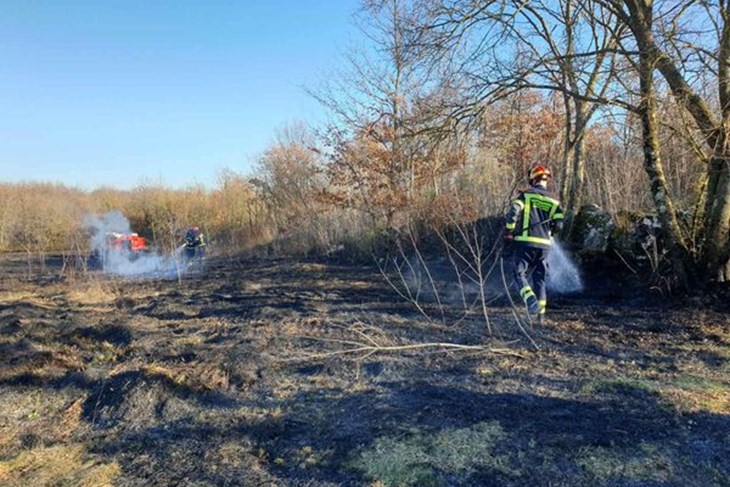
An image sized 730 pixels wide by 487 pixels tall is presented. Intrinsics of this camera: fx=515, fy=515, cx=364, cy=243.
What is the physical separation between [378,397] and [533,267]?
3446 mm

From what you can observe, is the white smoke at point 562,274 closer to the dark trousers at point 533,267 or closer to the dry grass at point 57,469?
the dark trousers at point 533,267

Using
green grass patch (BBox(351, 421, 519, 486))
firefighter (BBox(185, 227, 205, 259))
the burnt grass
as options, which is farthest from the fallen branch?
firefighter (BBox(185, 227, 205, 259))

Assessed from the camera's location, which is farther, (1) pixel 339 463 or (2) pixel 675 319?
(2) pixel 675 319

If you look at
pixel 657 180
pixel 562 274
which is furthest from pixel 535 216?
pixel 562 274

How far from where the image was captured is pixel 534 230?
6.66 metres

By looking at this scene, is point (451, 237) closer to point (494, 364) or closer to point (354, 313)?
point (354, 313)

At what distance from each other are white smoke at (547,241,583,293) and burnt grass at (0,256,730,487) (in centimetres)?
51

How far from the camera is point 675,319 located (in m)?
6.14

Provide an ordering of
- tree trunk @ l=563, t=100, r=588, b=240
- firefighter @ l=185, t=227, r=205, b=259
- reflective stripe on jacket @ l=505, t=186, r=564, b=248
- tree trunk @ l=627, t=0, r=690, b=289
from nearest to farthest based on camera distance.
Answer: tree trunk @ l=627, t=0, r=690, b=289 → reflective stripe on jacket @ l=505, t=186, r=564, b=248 → tree trunk @ l=563, t=100, r=588, b=240 → firefighter @ l=185, t=227, r=205, b=259

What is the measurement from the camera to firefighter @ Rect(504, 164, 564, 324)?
21.7ft

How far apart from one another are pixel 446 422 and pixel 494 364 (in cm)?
135

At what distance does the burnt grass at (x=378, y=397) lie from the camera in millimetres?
3182

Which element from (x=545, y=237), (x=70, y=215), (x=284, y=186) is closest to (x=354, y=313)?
(x=545, y=237)

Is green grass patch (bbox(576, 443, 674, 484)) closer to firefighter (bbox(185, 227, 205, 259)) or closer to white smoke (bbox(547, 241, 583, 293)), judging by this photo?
white smoke (bbox(547, 241, 583, 293))
